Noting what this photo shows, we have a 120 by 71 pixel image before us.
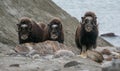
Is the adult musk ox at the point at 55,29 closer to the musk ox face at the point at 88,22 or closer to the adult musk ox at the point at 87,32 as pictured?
the adult musk ox at the point at 87,32

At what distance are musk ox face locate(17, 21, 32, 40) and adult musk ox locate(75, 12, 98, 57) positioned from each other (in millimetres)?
1052

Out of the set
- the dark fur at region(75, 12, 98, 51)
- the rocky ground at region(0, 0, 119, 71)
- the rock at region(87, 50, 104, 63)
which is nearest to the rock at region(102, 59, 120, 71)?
the rocky ground at region(0, 0, 119, 71)

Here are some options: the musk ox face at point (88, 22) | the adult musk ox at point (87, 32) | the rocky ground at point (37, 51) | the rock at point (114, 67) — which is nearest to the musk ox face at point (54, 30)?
Result: the rocky ground at point (37, 51)

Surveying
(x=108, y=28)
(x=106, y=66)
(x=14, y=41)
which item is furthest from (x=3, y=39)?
(x=108, y=28)

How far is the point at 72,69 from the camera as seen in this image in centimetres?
743

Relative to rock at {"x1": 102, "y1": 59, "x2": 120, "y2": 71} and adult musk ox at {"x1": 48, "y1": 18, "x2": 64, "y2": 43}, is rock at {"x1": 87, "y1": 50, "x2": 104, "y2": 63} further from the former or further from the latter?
adult musk ox at {"x1": 48, "y1": 18, "x2": 64, "y2": 43}

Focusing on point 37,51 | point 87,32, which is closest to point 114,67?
point 37,51

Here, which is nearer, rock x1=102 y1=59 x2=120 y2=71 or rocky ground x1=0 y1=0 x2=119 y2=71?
rock x1=102 y1=59 x2=120 y2=71

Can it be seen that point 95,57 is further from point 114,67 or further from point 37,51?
point 114,67

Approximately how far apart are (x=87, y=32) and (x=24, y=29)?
1401 millimetres

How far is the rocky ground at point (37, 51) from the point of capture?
25.1ft

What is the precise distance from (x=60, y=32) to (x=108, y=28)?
925 inches

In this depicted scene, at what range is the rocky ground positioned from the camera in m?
7.66

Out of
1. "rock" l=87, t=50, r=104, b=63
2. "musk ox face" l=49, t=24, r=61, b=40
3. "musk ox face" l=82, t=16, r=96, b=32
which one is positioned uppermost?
"musk ox face" l=82, t=16, r=96, b=32
